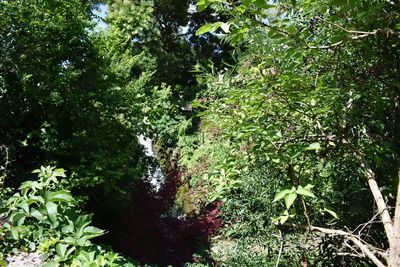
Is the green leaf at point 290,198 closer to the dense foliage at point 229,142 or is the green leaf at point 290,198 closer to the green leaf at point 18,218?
the dense foliage at point 229,142

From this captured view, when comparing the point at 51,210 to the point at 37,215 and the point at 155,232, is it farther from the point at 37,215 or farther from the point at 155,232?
the point at 155,232

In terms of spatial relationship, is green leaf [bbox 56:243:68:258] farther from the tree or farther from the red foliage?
the red foliage

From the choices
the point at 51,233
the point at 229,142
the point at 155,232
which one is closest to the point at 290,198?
the point at 51,233

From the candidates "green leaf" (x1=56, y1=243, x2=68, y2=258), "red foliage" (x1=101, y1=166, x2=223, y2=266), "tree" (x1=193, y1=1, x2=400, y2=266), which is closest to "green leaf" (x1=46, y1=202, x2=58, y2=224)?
"green leaf" (x1=56, y1=243, x2=68, y2=258)

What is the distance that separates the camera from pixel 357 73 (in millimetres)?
2127

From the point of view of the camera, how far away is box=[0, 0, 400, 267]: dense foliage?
65.9 inches

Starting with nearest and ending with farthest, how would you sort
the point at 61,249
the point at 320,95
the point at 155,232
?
1. the point at 61,249
2. the point at 320,95
3. the point at 155,232

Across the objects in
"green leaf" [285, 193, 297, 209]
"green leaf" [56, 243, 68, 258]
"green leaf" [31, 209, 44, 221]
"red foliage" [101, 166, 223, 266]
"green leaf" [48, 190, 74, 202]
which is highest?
"green leaf" [48, 190, 74, 202]

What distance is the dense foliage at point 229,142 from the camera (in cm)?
167

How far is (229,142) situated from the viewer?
351 centimetres

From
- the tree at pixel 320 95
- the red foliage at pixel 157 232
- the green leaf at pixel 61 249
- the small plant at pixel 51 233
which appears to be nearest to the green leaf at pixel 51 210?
the small plant at pixel 51 233

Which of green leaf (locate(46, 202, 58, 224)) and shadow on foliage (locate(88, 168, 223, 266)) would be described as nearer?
green leaf (locate(46, 202, 58, 224))

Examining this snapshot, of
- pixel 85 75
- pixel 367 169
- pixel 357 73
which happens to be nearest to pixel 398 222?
pixel 367 169

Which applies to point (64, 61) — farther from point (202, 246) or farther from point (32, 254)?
point (32, 254)
